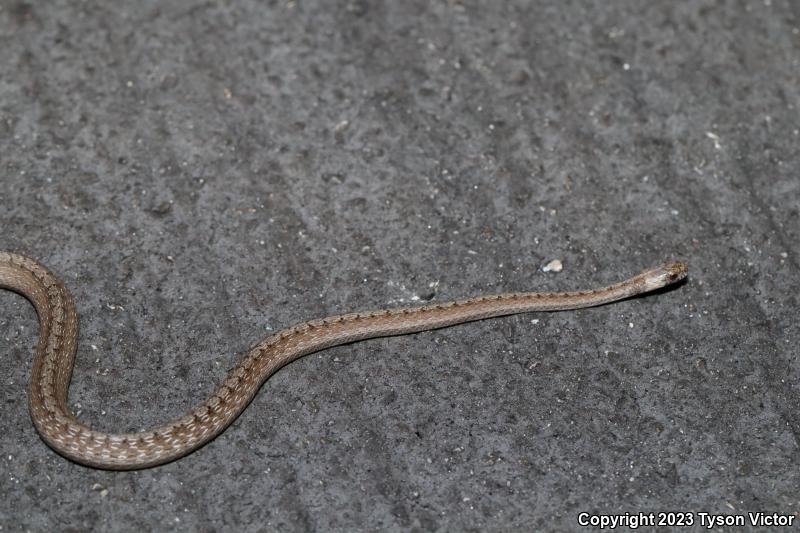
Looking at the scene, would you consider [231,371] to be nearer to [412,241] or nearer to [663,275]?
[412,241]

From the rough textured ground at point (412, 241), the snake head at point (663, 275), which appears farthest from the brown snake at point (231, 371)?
→ the rough textured ground at point (412, 241)

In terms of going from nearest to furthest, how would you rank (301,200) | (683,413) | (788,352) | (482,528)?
(482,528) → (683,413) → (788,352) → (301,200)

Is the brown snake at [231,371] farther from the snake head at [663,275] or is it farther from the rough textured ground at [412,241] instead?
the rough textured ground at [412,241]

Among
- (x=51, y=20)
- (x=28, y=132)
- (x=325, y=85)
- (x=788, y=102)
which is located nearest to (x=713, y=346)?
(x=788, y=102)

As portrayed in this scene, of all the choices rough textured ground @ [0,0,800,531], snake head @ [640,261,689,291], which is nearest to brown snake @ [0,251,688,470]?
snake head @ [640,261,689,291]

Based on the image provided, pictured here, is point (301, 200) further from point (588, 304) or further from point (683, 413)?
point (683, 413)
